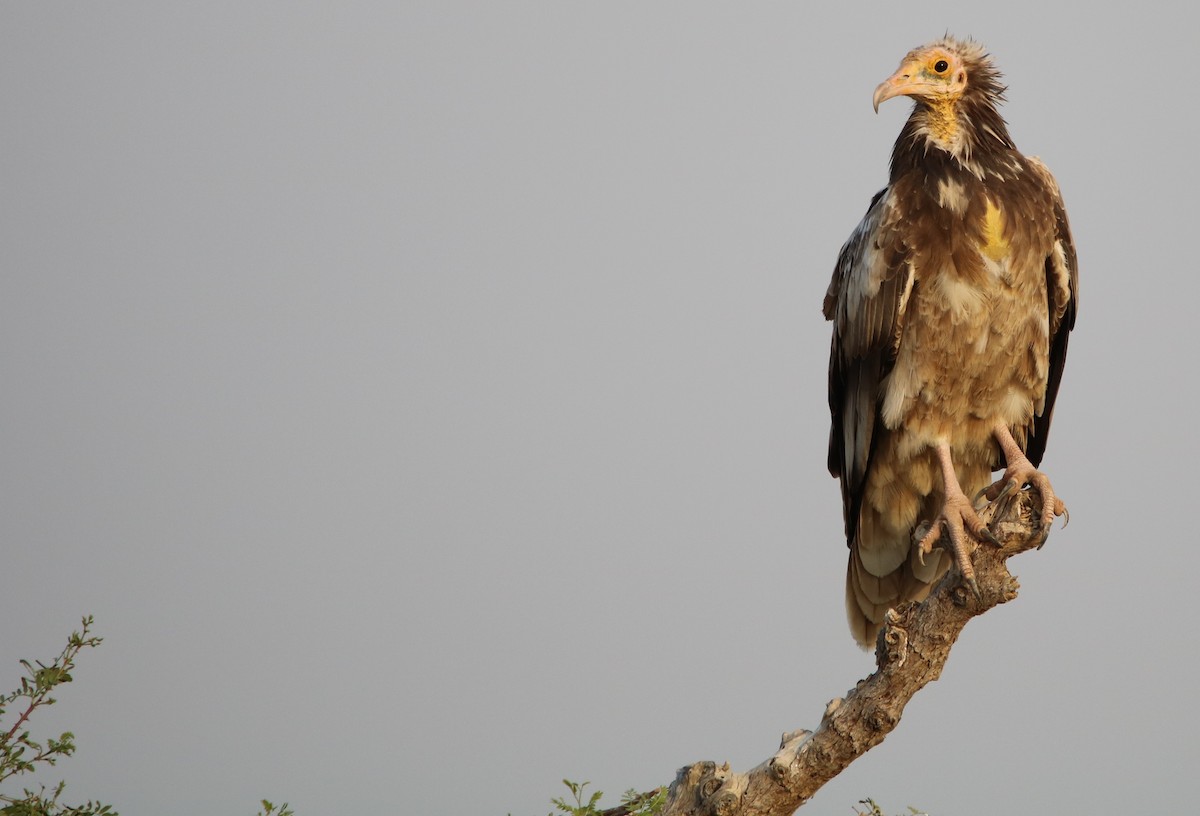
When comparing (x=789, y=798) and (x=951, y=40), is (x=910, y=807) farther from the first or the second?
(x=951, y=40)

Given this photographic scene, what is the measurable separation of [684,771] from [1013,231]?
2670mm

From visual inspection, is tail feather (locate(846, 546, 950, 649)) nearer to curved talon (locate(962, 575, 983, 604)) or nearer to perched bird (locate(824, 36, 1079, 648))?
perched bird (locate(824, 36, 1079, 648))

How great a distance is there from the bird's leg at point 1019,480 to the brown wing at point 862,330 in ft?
1.83

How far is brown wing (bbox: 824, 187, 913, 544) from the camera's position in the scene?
5.40 meters

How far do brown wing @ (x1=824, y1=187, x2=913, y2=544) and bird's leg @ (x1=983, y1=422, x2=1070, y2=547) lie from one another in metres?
0.56

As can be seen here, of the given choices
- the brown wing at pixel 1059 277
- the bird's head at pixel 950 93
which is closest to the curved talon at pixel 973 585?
the brown wing at pixel 1059 277

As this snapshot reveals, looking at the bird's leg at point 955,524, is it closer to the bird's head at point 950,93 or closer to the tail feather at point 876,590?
the tail feather at point 876,590

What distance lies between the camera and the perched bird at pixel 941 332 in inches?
210

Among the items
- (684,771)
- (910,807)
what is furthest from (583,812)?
(910,807)

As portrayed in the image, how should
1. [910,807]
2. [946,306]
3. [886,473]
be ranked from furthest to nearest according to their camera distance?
[886,473], [946,306], [910,807]

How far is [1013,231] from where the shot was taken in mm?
5352

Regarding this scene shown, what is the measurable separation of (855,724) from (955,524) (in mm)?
1096

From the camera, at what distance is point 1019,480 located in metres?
5.30

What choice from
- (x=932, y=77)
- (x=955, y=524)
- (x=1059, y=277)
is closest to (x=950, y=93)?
(x=932, y=77)
